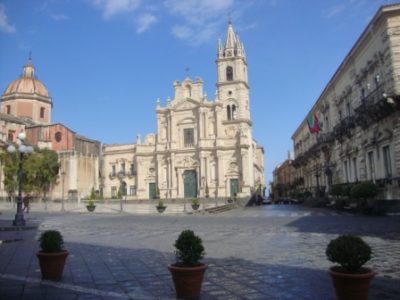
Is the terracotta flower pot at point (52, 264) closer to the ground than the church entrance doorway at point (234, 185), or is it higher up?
closer to the ground

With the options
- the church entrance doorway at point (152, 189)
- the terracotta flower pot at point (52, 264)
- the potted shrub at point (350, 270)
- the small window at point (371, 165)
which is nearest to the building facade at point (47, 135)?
the church entrance doorway at point (152, 189)

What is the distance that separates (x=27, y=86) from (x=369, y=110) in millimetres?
56615

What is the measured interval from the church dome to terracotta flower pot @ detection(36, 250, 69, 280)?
6187 centimetres

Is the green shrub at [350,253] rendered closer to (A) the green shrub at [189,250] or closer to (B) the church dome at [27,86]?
(A) the green shrub at [189,250]

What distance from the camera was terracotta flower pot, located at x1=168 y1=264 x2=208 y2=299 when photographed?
5.45m

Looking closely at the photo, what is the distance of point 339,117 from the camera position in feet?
104

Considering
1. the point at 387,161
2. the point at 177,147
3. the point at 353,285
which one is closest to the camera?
the point at 353,285

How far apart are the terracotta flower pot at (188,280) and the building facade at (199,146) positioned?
45.2 meters

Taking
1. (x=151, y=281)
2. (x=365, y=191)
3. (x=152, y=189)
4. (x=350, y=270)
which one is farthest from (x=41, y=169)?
(x=350, y=270)

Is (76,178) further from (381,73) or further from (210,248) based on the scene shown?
(210,248)

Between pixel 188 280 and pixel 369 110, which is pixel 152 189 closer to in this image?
pixel 369 110

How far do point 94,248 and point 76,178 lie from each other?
158 feet

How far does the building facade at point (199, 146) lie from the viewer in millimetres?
52438

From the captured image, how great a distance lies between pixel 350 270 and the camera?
485 cm
